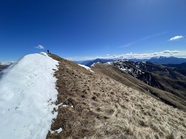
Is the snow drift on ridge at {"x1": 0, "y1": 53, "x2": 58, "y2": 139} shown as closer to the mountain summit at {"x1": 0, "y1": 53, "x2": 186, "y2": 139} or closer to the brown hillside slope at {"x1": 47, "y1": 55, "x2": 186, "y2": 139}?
the mountain summit at {"x1": 0, "y1": 53, "x2": 186, "y2": 139}

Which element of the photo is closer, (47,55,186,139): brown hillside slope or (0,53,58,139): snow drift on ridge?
(0,53,58,139): snow drift on ridge

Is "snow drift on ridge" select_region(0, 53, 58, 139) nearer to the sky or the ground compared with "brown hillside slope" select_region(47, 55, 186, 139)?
nearer to the sky

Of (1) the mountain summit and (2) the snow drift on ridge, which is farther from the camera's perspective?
(1) the mountain summit

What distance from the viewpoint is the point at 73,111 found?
28.7 ft

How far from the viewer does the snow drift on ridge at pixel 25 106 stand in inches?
258

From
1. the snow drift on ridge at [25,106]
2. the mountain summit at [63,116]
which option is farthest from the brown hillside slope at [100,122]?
the snow drift on ridge at [25,106]

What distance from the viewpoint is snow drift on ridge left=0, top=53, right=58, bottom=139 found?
655cm

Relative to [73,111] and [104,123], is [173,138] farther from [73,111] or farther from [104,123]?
[73,111]

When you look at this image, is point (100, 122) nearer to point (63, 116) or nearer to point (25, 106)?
point (63, 116)

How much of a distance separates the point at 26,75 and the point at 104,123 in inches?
414

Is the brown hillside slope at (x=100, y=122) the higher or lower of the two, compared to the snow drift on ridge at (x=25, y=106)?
lower

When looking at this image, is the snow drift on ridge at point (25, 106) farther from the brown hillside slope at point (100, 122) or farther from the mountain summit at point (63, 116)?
the brown hillside slope at point (100, 122)

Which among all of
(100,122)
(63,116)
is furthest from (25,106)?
(100,122)

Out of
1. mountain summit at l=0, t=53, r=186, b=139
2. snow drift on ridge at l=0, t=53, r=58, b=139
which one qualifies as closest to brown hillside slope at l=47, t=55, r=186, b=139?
mountain summit at l=0, t=53, r=186, b=139
